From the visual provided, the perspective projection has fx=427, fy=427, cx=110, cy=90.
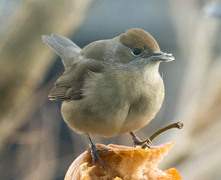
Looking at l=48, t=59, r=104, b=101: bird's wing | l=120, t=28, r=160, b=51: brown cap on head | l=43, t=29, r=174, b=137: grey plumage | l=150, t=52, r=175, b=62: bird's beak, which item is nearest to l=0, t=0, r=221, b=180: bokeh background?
l=48, t=59, r=104, b=101: bird's wing

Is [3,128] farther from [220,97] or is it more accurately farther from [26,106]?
[220,97]

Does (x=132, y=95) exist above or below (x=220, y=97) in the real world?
above

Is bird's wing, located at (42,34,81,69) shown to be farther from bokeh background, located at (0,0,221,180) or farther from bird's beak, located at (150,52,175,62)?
bird's beak, located at (150,52,175,62)

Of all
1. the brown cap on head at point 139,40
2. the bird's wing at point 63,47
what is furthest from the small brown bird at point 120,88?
the bird's wing at point 63,47

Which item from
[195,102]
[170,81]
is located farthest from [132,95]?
[170,81]

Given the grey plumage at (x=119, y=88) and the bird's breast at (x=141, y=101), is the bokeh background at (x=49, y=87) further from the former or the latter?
the bird's breast at (x=141, y=101)

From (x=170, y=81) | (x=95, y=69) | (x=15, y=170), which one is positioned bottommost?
(x=15, y=170)

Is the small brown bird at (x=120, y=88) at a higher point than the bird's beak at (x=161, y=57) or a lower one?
lower
